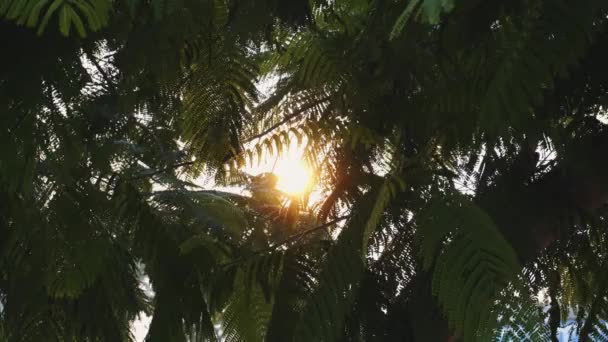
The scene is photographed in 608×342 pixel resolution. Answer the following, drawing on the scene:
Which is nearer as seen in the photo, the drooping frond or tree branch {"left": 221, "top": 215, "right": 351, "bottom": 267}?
the drooping frond

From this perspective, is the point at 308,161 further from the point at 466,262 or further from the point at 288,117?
the point at 466,262

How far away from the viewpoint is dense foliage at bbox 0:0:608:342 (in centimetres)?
62

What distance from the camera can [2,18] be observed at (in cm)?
68

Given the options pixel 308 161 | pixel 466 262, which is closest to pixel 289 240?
pixel 308 161

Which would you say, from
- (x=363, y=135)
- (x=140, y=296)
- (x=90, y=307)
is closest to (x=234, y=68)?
(x=363, y=135)

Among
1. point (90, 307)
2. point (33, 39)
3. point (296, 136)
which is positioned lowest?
point (90, 307)

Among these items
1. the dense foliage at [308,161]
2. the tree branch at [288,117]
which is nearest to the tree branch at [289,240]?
the dense foliage at [308,161]

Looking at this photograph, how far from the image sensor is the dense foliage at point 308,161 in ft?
2.05

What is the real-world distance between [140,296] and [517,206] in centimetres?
80

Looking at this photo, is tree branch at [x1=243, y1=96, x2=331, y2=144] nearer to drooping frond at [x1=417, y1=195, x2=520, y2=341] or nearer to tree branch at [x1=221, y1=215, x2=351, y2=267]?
tree branch at [x1=221, y1=215, x2=351, y2=267]

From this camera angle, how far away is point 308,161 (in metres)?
0.99

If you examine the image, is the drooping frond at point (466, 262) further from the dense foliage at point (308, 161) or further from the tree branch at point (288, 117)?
the tree branch at point (288, 117)

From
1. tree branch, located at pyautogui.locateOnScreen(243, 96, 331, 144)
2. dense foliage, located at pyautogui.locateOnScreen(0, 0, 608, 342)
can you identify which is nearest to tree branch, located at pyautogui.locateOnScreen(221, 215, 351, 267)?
dense foliage, located at pyautogui.locateOnScreen(0, 0, 608, 342)

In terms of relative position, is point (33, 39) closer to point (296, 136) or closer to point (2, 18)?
point (2, 18)
